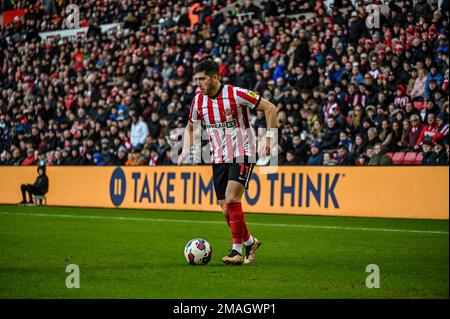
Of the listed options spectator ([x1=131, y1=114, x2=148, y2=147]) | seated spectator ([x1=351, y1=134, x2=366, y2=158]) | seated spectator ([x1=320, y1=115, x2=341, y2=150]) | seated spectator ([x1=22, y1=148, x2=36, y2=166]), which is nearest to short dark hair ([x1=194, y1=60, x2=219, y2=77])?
seated spectator ([x1=351, y1=134, x2=366, y2=158])

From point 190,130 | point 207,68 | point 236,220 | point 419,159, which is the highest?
point 207,68

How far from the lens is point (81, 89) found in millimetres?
26531

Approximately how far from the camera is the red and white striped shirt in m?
9.10

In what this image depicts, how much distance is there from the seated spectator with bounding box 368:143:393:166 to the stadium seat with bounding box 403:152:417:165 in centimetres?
33

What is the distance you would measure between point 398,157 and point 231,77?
644 centimetres

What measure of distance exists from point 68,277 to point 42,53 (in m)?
23.8

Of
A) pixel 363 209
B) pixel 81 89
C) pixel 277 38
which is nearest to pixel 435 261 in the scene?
pixel 363 209

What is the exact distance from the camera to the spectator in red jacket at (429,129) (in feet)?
54.4

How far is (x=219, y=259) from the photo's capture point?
31.0ft

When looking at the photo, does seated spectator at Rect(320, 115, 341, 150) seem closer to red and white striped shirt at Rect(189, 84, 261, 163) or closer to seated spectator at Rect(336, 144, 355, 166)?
seated spectator at Rect(336, 144, 355, 166)

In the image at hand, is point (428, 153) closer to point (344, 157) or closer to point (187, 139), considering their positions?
point (344, 157)

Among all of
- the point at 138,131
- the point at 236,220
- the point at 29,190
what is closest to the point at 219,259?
the point at 236,220

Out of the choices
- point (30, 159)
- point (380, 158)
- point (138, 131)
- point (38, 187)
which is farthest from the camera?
point (30, 159)

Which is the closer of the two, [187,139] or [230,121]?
[230,121]
